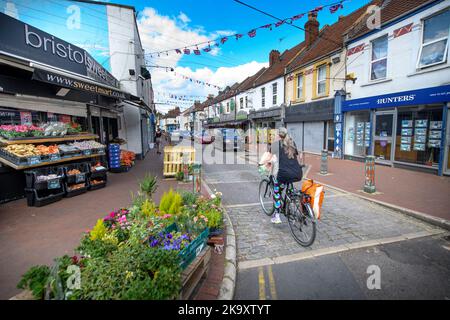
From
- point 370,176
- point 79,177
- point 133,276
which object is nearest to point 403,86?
point 370,176

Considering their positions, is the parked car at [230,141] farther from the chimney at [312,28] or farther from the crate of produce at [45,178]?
the crate of produce at [45,178]

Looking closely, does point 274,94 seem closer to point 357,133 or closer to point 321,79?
point 321,79

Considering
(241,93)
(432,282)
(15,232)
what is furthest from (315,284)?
(241,93)

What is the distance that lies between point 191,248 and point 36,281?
1383 mm

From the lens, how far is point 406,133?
9477 mm

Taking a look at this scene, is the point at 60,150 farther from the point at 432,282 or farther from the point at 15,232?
the point at 432,282

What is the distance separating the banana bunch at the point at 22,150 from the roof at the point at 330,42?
13659mm

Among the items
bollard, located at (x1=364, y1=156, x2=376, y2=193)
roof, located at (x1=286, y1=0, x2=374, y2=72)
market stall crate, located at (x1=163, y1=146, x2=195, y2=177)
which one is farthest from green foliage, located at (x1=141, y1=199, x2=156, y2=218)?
roof, located at (x1=286, y1=0, x2=374, y2=72)

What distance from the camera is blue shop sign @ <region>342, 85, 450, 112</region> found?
7977mm

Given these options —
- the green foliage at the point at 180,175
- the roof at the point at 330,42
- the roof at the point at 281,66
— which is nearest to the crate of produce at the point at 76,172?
the green foliage at the point at 180,175

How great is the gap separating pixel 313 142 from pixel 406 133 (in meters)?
6.54

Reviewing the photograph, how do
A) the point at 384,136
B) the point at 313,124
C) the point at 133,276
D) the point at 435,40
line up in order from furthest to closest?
1. the point at 313,124
2. the point at 384,136
3. the point at 435,40
4. the point at 133,276

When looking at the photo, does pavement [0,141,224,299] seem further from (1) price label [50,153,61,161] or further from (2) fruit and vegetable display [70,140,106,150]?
(2) fruit and vegetable display [70,140,106,150]

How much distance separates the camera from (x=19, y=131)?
5.62 metres
